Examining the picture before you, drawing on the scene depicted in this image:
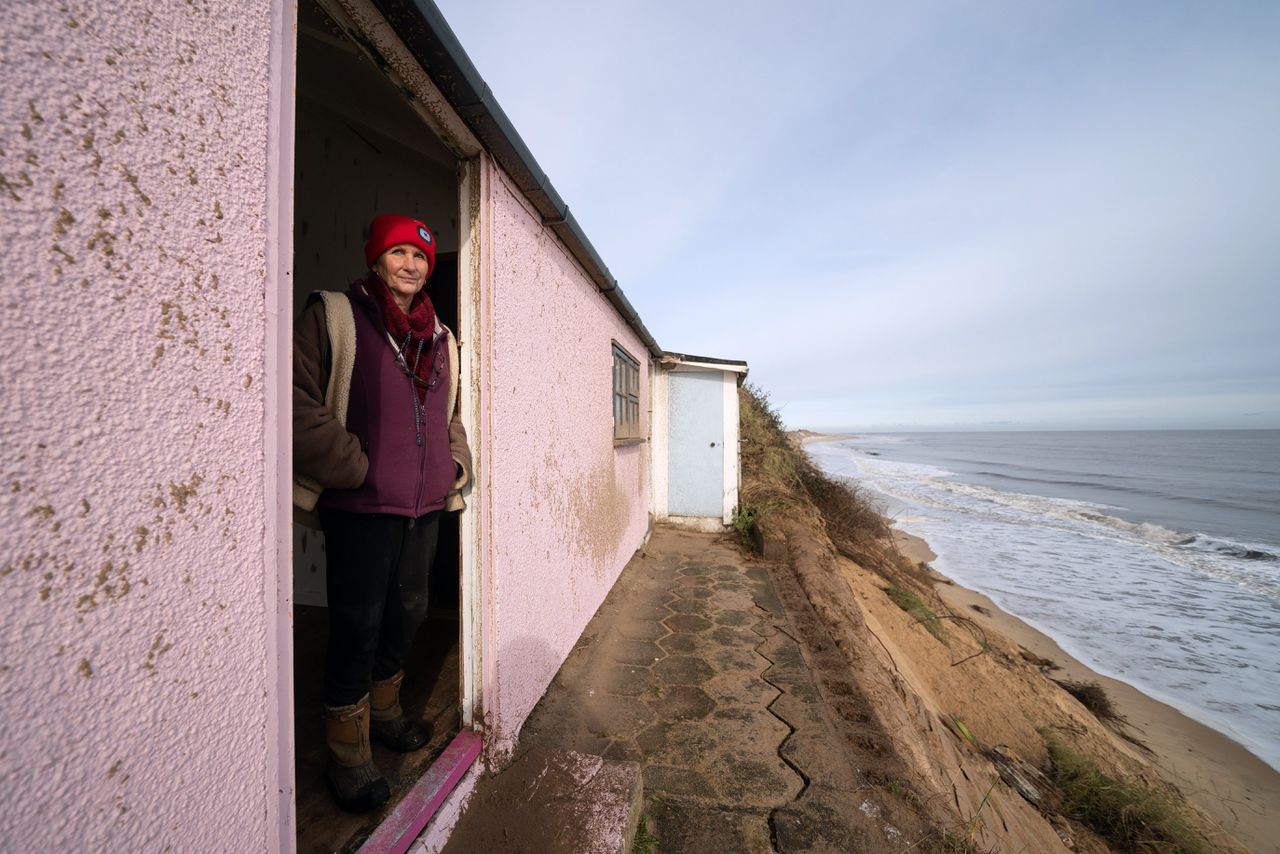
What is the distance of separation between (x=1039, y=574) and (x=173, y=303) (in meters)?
12.6

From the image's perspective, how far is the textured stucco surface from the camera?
0.63 metres

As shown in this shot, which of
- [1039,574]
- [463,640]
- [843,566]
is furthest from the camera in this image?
[1039,574]

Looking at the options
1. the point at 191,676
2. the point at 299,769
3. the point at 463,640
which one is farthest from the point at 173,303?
the point at 299,769

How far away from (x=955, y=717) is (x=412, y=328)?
5.09 metres

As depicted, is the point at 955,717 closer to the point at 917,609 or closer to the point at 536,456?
the point at 917,609

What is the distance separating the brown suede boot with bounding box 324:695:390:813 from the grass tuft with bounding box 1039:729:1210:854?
4.45 metres

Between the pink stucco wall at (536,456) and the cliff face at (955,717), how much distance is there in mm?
1713

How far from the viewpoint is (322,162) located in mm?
3381

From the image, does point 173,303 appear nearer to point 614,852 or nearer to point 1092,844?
point 614,852

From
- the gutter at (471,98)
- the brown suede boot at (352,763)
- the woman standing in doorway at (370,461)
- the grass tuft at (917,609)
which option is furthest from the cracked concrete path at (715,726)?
the gutter at (471,98)

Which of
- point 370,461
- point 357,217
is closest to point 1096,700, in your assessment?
point 370,461

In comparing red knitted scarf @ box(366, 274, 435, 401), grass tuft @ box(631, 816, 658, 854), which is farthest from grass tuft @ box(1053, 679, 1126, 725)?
red knitted scarf @ box(366, 274, 435, 401)

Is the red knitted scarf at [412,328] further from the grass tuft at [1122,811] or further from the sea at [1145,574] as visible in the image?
the sea at [1145,574]

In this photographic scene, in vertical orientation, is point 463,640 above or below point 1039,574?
above
